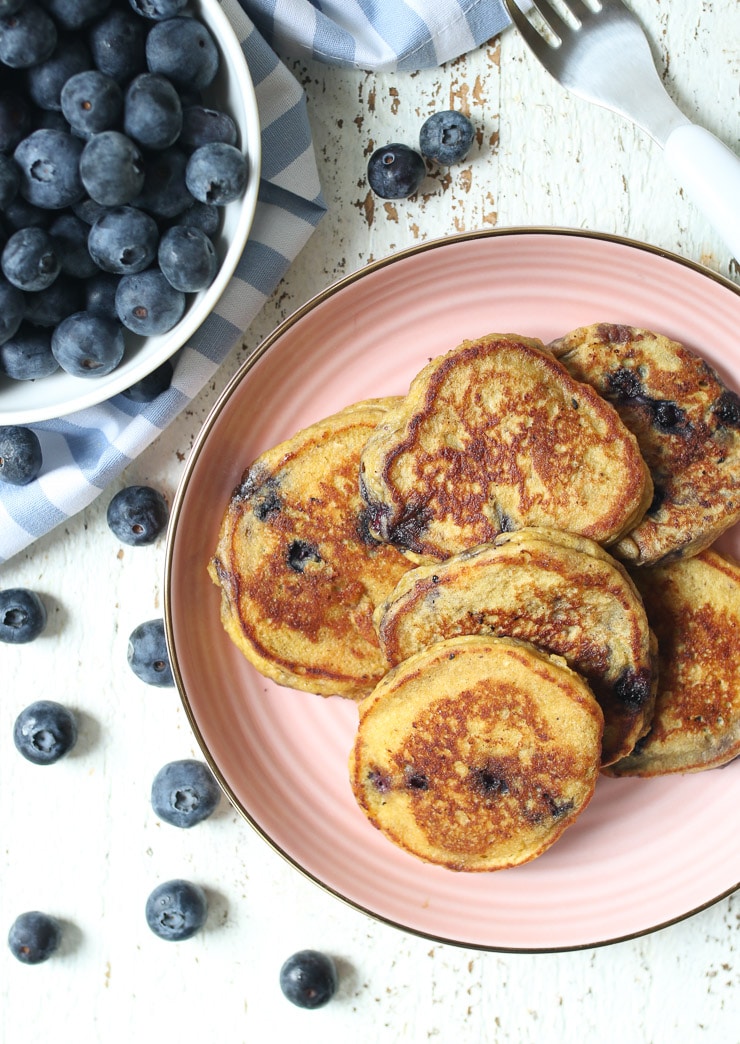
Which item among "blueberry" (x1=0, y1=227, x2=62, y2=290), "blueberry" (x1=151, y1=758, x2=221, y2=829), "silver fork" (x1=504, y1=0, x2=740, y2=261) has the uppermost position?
"silver fork" (x1=504, y1=0, x2=740, y2=261)

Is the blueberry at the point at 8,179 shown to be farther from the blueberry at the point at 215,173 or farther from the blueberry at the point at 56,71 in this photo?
the blueberry at the point at 215,173

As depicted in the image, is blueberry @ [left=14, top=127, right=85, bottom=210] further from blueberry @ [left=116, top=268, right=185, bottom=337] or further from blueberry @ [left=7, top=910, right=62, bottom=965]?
blueberry @ [left=7, top=910, right=62, bottom=965]

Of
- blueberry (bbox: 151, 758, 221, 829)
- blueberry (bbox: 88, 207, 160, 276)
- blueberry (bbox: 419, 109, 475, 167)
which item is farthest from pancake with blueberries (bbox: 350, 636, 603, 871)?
blueberry (bbox: 419, 109, 475, 167)

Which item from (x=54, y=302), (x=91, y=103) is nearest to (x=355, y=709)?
(x=54, y=302)

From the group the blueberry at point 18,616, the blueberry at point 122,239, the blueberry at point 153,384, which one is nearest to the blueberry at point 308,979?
the blueberry at point 18,616

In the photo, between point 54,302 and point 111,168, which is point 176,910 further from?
point 111,168

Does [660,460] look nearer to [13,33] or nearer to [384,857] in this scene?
[384,857]
